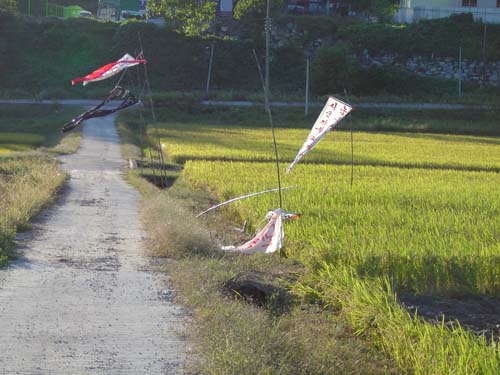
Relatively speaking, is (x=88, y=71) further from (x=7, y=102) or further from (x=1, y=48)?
(x=7, y=102)

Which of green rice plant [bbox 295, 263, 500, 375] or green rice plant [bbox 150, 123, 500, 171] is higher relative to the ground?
green rice plant [bbox 295, 263, 500, 375]

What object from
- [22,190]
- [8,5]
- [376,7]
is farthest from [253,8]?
[22,190]

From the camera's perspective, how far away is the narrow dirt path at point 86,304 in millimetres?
6938

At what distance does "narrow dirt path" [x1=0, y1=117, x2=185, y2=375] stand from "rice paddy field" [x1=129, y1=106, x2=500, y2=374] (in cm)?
179

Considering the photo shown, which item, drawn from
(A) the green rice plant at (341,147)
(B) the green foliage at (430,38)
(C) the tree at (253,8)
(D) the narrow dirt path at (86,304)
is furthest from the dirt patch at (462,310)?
(B) the green foliage at (430,38)

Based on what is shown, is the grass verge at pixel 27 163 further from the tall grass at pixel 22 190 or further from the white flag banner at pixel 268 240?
the white flag banner at pixel 268 240

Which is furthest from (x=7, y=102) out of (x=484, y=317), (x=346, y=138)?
(x=484, y=317)

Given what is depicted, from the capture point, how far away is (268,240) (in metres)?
12.1

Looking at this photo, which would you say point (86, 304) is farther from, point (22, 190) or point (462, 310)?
point (22, 190)

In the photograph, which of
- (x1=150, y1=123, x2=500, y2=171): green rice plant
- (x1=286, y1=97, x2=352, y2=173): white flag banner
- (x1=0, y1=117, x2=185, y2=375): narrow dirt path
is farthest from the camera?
(x1=150, y1=123, x2=500, y2=171): green rice plant

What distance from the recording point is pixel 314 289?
9703 millimetres

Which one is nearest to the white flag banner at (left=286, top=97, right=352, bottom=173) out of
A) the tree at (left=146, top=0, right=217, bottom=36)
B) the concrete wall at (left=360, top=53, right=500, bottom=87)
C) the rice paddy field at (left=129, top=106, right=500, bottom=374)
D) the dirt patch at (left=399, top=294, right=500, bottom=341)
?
the rice paddy field at (left=129, top=106, right=500, bottom=374)

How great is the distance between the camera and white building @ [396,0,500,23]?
200ft

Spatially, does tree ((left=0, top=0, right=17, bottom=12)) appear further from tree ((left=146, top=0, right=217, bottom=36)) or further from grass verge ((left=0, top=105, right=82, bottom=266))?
grass verge ((left=0, top=105, right=82, bottom=266))
